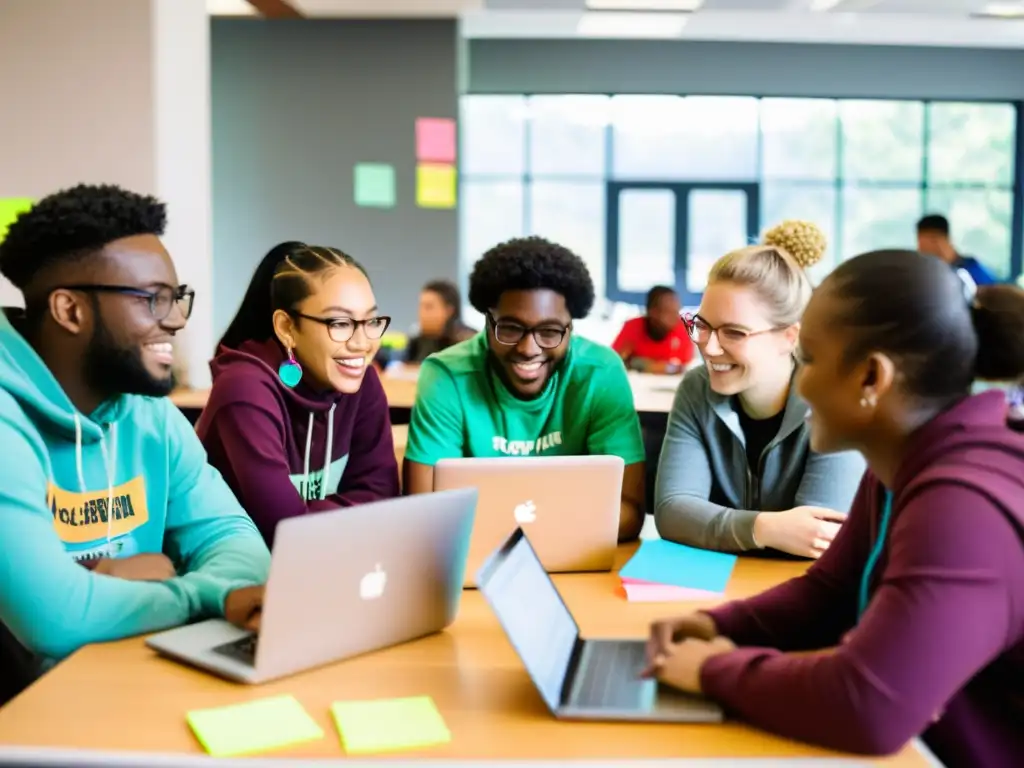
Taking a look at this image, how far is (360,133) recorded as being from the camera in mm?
7914

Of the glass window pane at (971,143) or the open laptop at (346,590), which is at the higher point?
the glass window pane at (971,143)

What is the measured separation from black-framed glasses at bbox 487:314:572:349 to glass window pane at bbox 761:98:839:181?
317 inches

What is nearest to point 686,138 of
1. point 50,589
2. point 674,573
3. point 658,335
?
→ point 658,335

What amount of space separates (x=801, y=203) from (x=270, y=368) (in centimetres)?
858

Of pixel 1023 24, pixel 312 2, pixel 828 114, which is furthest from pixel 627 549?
pixel 828 114

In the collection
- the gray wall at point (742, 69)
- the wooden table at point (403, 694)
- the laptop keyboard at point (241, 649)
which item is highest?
the gray wall at point (742, 69)

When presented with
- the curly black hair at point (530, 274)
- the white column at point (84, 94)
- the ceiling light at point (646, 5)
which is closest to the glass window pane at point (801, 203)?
the ceiling light at point (646, 5)

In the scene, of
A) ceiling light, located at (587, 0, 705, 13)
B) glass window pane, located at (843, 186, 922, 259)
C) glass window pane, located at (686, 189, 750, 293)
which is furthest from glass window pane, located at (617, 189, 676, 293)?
ceiling light, located at (587, 0, 705, 13)

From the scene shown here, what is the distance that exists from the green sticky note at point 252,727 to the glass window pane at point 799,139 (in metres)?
9.29

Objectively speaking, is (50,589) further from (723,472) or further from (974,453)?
(723,472)

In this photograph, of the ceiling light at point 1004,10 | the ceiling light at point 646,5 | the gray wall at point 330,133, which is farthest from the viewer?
the gray wall at point 330,133

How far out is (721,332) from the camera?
2.12 metres

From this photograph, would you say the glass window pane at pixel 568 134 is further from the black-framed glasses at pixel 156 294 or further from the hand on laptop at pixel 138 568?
the hand on laptop at pixel 138 568

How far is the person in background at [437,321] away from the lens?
5957 mm
